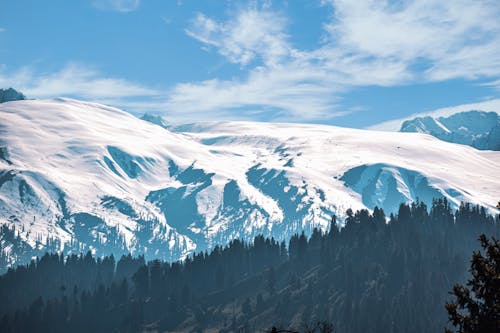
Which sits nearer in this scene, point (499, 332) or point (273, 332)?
point (273, 332)

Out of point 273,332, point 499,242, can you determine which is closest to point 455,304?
point 499,242

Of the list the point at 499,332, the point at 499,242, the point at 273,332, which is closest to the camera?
the point at 273,332

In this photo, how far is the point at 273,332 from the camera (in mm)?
31172

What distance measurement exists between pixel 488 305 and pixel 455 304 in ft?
5.99

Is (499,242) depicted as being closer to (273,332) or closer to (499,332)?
(499,332)

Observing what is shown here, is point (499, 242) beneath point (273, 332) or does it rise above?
above

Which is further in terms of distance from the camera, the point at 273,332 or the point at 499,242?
the point at 499,242

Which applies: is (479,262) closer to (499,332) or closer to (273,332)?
(499,332)

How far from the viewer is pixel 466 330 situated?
4125cm

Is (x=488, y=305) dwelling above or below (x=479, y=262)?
below

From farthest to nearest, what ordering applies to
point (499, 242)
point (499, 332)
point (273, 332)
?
point (499, 242) < point (499, 332) < point (273, 332)

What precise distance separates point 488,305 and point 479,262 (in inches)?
99.8

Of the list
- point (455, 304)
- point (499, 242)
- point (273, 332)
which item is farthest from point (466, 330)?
point (273, 332)

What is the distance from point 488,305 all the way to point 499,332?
5.54ft
